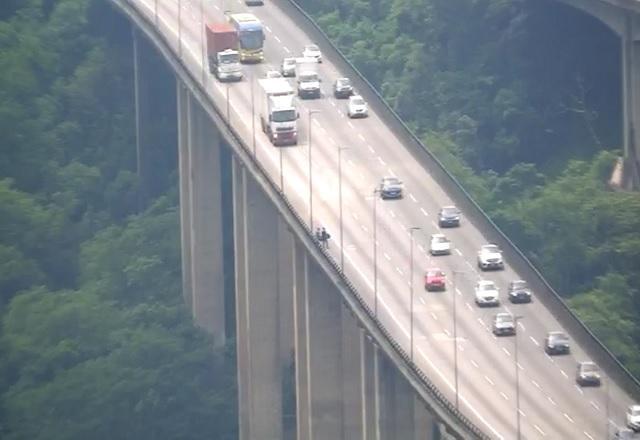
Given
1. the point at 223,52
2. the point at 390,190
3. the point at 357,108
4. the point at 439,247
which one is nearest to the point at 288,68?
the point at 223,52

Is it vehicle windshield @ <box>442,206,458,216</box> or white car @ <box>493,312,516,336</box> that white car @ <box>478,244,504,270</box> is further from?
white car @ <box>493,312,516,336</box>

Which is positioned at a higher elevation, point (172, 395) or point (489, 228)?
point (489, 228)

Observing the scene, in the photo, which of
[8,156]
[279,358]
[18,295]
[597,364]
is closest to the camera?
[597,364]

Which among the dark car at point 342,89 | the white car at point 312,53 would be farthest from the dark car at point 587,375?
the white car at point 312,53

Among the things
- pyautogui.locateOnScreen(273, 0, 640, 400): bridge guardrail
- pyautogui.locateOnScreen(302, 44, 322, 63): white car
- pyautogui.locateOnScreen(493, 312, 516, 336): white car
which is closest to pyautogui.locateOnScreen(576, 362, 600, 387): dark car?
pyautogui.locateOnScreen(273, 0, 640, 400): bridge guardrail

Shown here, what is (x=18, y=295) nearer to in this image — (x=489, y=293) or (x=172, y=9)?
(x=172, y=9)

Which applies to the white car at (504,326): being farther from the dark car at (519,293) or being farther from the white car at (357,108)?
the white car at (357,108)

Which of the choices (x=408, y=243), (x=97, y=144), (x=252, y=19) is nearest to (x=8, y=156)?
(x=97, y=144)
